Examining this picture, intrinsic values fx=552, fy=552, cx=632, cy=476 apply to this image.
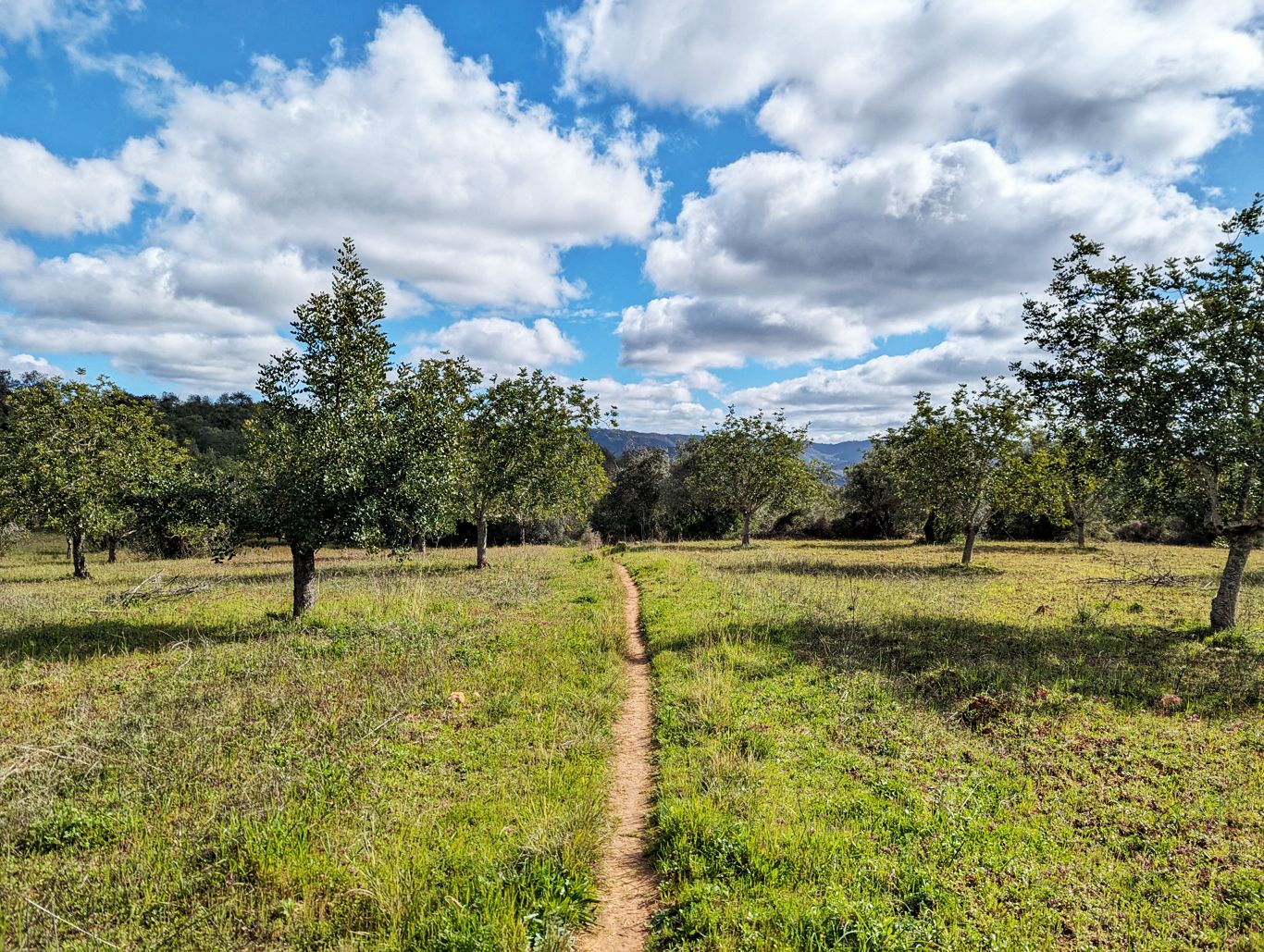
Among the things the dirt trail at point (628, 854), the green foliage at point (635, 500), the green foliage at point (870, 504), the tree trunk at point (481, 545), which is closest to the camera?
the dirt trail at point (628, 854)

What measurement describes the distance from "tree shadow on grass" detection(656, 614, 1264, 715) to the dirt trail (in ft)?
12.4

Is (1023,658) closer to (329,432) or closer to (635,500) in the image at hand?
(329,432)

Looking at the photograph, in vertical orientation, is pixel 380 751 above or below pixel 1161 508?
below

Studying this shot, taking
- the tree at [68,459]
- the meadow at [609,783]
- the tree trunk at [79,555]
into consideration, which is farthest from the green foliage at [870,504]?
the tree trunk at [79,555]

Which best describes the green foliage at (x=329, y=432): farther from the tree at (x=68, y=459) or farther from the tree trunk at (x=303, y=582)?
the tree at (x=68, y=459)

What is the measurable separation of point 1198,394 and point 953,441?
1709 centimetres

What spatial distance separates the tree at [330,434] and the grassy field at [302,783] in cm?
286

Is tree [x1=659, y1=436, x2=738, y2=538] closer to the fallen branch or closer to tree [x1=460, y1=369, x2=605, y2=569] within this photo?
tree [x1=460, y1=369, x2=605, y2=569]

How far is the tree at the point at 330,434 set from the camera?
535 inches

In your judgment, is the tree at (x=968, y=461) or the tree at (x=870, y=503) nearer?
the tree at (x=968, y=461)

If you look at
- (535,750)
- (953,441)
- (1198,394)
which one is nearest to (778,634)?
(535,750)

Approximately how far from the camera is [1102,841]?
630cm

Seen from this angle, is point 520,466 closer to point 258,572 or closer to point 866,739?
point 258,572

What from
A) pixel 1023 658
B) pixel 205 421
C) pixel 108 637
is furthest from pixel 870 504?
pixel 205 421
